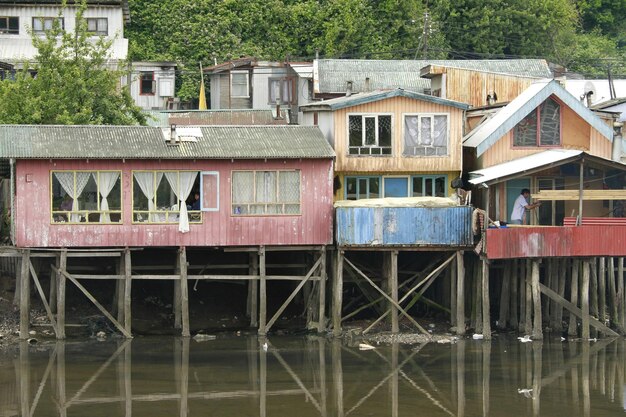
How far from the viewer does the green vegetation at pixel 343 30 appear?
2719 inches

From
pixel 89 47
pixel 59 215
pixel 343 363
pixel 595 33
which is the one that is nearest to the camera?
pixel 343 363

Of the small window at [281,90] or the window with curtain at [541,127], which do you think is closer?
the window with curtain at [541,127]

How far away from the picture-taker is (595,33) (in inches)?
3287

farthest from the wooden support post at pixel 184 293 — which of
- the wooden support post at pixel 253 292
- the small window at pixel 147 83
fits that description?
the small window at pixel 147 83

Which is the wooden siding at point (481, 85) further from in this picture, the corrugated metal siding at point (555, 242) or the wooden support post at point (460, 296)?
the corrugated metal siding at point (555, 242)

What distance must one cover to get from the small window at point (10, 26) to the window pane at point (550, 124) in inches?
1071

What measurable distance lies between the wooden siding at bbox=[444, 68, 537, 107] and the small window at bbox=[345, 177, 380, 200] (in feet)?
29.0

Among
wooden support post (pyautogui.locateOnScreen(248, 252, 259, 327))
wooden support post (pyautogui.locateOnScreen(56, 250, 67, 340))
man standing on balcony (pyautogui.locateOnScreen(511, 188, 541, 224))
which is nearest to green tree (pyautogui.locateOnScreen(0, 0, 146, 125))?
wooden support post (pyautogui.locateOnScreen(56, 250, 67, 340))

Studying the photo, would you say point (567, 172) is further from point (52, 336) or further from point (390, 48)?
point (390, 48)

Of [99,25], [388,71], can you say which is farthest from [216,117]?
[99,25]

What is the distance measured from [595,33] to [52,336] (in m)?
49.2

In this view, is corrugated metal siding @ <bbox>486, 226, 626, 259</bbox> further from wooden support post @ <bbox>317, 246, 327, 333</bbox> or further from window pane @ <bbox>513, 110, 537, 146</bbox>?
wooden support post @ <bbox>317, 246, 327, 333</bbox>

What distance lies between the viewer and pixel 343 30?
70.0 meters

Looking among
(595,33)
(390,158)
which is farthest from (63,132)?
(595,33)
